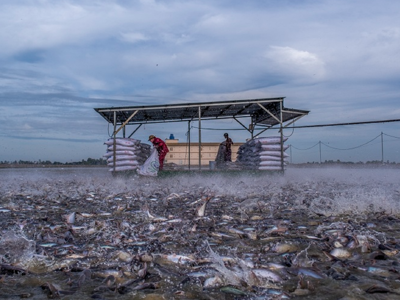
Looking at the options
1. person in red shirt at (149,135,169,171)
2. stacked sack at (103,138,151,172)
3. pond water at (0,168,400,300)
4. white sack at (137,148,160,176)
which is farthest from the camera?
person in red shirt at (149,135,169,171)

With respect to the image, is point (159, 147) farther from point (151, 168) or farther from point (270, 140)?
point (270, 140)

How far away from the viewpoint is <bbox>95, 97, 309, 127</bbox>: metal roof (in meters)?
15.0

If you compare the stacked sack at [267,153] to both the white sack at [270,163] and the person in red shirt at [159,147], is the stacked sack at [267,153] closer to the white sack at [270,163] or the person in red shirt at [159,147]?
the white sack at [270,163]

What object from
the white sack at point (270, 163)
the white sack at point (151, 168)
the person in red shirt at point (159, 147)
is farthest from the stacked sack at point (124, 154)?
the white sack at point (270, 163)

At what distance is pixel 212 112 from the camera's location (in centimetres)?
1736

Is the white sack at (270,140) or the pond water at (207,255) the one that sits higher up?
the white sack at (270,140)

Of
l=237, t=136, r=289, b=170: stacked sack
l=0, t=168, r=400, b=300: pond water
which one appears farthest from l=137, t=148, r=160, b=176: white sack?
l=0, t=168, r=400, b=300: pond water

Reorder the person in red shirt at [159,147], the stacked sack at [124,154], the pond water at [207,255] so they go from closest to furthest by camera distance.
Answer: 1. the pond water at [207,255]
2. the stacked sack at [124,154]
3. the person in red shirt at [159,147]

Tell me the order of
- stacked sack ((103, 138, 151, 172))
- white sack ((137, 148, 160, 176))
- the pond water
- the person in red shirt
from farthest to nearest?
the person in red shirt < stacked sack ((103, 138, 151, 172)) < white sack ((137, 148, 160, 176)) < the pond water

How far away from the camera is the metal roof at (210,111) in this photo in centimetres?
1496

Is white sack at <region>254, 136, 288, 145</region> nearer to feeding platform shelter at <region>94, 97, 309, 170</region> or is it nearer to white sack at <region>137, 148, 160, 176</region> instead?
feeding platform shelter at <region>94, 97, 309, 170</region>

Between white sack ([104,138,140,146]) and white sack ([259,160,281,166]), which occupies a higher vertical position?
white sack ([104,138,140,146])

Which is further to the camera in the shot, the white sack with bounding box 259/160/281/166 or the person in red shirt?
the person in red shirt

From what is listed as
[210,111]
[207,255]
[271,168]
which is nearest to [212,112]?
[210,111]
